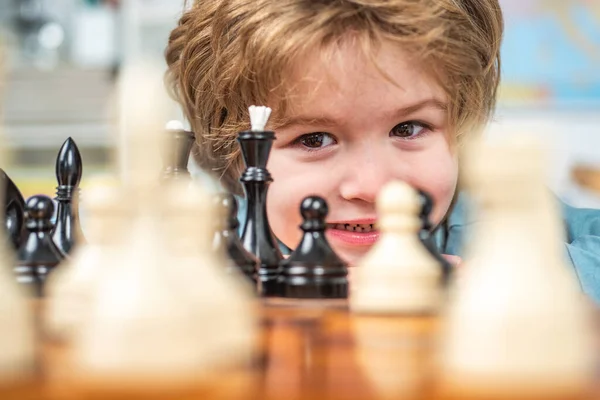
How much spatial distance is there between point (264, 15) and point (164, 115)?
1.04 metres

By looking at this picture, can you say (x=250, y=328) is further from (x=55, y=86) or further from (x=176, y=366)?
(x=55, y=86)

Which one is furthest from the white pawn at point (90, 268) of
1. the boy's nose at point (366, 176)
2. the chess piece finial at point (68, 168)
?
the boy's nose at point (366, 176)

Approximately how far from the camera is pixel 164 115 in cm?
51

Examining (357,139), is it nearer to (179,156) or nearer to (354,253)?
(354,253)

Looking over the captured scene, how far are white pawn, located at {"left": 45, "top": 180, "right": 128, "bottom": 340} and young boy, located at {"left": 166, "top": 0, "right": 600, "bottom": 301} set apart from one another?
0.78 meters

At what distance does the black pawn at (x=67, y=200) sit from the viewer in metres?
1.02

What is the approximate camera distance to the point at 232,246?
0.83 metres

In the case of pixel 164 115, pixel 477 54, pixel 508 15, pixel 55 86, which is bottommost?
pixel 164 115

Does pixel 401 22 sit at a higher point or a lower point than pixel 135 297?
higher

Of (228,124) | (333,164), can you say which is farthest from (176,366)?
(228,124)

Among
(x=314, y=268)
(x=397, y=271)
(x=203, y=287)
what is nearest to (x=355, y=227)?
(x=314, y=268)

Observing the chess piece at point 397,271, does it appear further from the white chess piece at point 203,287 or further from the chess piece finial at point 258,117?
the chess piece finial at point 258,117

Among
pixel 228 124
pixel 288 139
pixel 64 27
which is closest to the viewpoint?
pixel 288 139

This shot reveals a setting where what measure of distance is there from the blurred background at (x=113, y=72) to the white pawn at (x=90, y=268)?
10.8 feet
